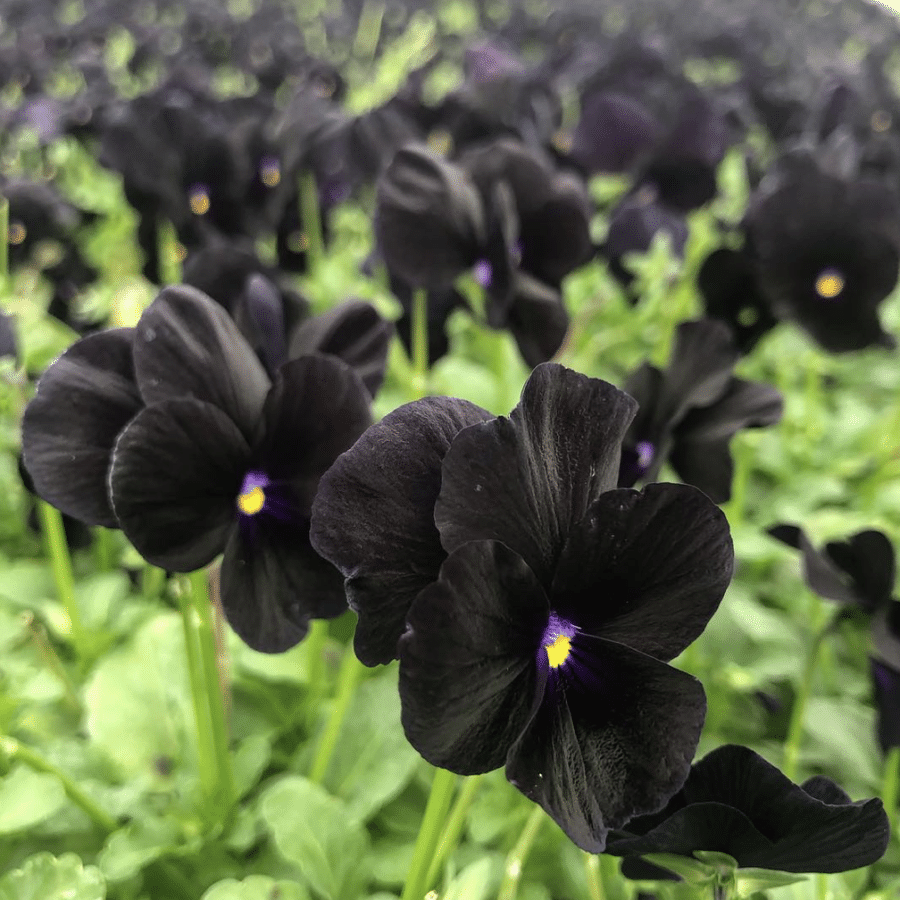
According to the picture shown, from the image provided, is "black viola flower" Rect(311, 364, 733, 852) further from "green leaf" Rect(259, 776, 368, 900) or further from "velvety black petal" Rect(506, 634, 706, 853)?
"green leaf" Rect(259, 776, 368, 900)

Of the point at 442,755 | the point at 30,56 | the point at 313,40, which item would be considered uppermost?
the point at 442,755

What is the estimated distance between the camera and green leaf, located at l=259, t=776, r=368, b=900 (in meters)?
0.75

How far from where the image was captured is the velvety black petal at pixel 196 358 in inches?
21.6

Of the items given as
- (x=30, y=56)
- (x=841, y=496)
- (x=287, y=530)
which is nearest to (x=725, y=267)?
(x=841, y=496)

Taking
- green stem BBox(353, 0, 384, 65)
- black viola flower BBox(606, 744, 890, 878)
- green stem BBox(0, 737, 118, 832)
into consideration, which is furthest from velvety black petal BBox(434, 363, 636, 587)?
green stem BBox(353, 0, 384, 65)

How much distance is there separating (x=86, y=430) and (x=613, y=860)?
1.83ft

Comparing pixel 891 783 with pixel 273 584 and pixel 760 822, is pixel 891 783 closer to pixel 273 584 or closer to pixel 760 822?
pixel 760 822

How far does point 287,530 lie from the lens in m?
0.59

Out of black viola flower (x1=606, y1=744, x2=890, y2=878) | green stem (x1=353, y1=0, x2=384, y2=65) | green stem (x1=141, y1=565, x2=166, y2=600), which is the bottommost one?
green stem (x1=353, y1=0, x2=384, y2=65)

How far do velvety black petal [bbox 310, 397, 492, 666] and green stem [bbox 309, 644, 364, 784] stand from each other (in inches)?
13.3

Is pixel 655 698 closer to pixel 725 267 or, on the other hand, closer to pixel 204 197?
pixel 725 267

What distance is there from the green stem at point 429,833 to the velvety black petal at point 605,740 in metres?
0.11

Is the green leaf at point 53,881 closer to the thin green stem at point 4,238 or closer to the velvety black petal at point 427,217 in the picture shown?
the velvety black petal at point 427,217

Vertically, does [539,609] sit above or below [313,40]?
above
